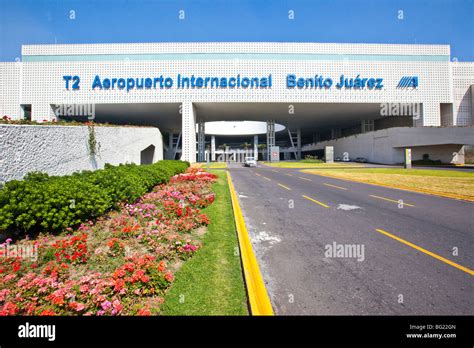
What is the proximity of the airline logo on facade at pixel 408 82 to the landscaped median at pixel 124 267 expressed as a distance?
4188cm

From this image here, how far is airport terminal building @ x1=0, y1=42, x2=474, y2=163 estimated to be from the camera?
102 feet

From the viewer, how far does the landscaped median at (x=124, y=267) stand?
2.62m

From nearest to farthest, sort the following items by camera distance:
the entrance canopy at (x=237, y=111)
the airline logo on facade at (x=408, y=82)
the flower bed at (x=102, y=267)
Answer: the flower bed at (x=102, y=267) → the airline logo on facade at (x=408, y=82) → the entrance canopy at (x=237, y=111)

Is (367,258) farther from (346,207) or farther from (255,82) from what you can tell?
(255,82)

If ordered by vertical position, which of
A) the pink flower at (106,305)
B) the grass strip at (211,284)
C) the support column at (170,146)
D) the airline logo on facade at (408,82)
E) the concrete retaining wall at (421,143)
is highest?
the airline logo on facade at (408,82)

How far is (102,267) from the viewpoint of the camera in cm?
358

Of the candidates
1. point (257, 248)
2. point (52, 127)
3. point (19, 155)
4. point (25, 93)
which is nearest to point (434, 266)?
point (257, 248)

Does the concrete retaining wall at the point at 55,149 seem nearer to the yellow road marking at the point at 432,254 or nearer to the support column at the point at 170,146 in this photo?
the yellow road marking at the point at 432,254

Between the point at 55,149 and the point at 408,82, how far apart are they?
45697mm

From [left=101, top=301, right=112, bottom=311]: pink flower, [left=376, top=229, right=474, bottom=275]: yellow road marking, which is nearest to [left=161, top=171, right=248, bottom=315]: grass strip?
[left=101, top=301, right=112, bottom=311]: pink flower

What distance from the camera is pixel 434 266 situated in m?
3.55

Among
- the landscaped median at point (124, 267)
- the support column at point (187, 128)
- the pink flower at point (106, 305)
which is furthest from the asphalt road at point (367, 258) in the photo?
the support column at point (187, 128)

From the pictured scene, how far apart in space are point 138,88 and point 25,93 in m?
16.7
